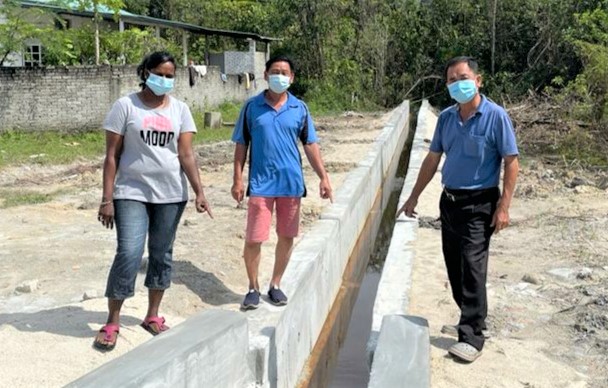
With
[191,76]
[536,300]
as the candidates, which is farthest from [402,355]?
[191,76]

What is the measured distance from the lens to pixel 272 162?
5105 mm

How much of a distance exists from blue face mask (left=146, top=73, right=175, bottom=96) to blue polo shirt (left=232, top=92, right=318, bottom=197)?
2.53 feet

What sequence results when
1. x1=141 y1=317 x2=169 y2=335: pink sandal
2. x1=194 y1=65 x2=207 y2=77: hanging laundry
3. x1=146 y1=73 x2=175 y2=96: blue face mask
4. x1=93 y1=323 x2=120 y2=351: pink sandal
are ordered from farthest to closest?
x1=194 y1=65 x2=207 y2=77: hanging laundry → x1=141 y1=317 x2=169 y2=335: pink sandal → x1=146 y1=73 x2=175 y2=96: blue face mask → x1=93 y1=323 x2=120 y2=351: pink sandal

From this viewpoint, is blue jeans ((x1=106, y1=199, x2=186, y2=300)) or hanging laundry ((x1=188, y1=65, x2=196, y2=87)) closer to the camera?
blue jeans ((x1=106, y1=199, x2=186, y2=300))

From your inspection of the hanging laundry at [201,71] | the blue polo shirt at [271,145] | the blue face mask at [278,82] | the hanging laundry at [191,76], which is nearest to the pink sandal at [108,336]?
the blue polo shirt at [271,145]

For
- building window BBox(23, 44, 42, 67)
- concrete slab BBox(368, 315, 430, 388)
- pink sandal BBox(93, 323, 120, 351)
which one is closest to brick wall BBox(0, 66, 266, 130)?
building window BBox(23, 44, 42, 67)

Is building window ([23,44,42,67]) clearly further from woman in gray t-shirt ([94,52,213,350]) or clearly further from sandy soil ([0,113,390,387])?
woman in gray t-shirt ([94,52,213,350])

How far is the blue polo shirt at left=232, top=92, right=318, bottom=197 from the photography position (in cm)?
509

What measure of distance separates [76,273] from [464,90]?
4048 millimetres

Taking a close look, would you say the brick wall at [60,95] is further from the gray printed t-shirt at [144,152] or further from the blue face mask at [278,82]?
the gray printed t-shirt at [144,152]

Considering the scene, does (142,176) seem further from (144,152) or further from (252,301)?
(252,301)

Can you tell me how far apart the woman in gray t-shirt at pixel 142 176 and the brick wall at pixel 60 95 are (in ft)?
41.7

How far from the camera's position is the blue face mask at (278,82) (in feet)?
16.6

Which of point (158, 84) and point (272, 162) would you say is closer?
point (158, 84)
